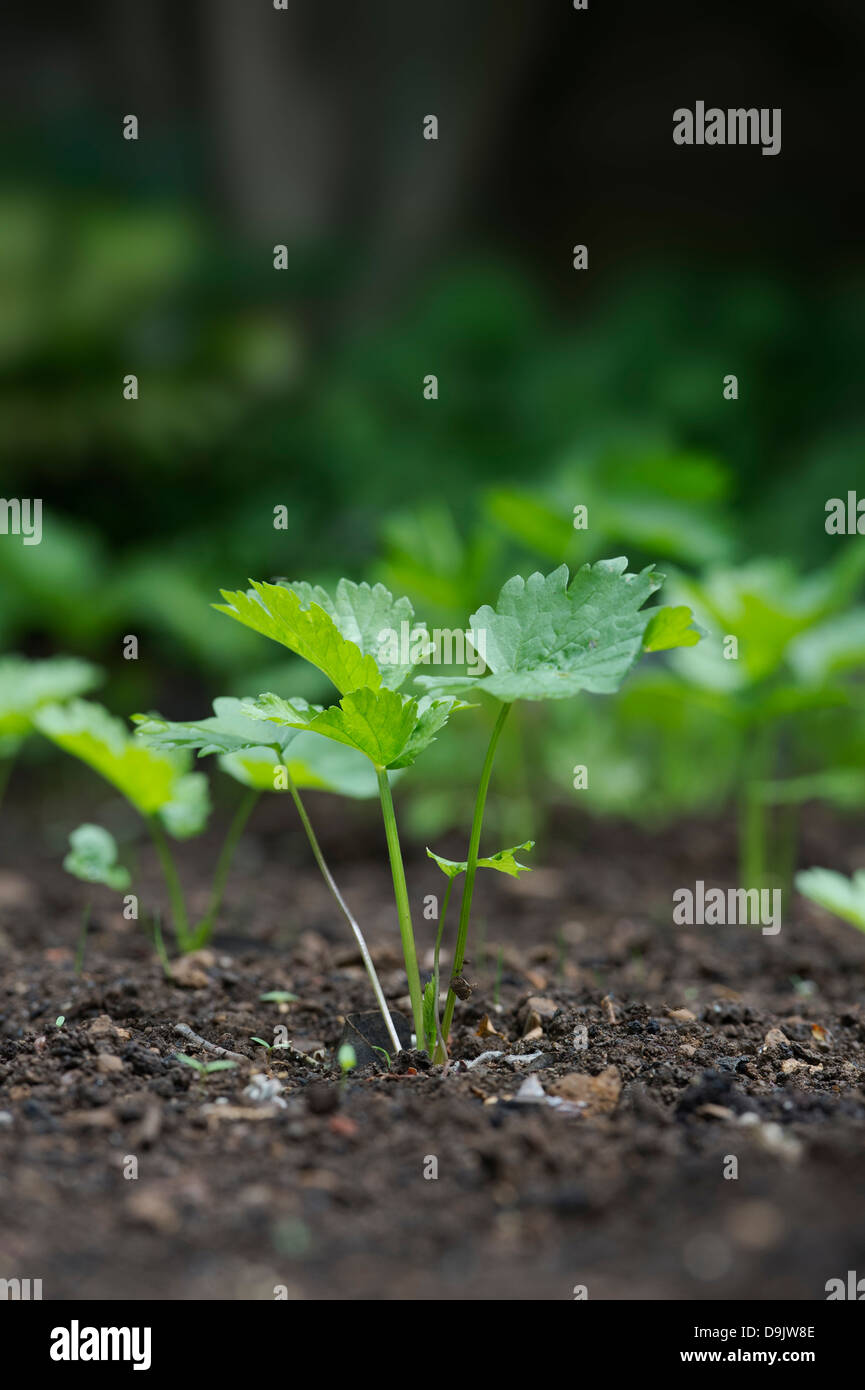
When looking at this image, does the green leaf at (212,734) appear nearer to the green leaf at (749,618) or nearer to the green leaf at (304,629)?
the green leaf at (304,629)

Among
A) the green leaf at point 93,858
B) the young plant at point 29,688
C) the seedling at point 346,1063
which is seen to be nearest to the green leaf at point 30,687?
the young plant at point 29,688

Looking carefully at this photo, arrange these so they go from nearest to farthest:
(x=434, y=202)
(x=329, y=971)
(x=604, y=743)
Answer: (x=329, y=971) < (x=604, y=743) < (x=434, y=202)

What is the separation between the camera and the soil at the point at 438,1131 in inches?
38.7

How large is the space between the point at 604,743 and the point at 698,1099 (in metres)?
2.38

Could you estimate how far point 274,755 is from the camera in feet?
5.75

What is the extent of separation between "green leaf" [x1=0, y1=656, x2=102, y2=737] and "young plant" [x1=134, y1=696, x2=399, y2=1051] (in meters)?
0.42

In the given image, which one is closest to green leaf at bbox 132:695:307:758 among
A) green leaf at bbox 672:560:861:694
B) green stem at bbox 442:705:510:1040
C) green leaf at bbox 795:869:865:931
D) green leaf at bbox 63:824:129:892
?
green stem at bbox 442:705:510:1040

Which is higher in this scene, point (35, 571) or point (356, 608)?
point (35, 571)

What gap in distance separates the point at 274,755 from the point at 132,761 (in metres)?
0.27

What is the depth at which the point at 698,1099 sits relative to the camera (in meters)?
1.29

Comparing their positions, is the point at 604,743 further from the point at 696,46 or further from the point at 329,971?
the point at 696,46

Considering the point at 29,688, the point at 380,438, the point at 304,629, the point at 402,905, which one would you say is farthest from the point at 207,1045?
the point at 380,438

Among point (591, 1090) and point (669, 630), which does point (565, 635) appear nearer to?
point (669, 630)

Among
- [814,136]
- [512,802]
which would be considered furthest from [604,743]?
[814,136]
